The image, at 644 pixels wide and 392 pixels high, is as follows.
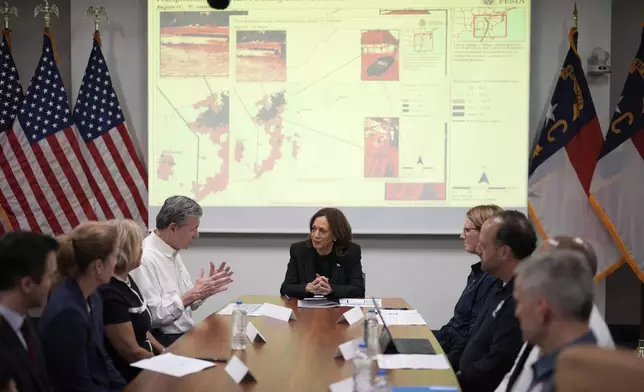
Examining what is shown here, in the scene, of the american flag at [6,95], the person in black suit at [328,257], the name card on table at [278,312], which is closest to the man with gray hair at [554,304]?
the name card on table at [278,312]

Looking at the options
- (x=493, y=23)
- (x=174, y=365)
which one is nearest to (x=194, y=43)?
(x=493, y=23)

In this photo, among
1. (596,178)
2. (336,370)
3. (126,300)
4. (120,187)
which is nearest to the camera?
(336,370)

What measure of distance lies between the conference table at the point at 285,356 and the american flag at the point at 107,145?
265 centimetres

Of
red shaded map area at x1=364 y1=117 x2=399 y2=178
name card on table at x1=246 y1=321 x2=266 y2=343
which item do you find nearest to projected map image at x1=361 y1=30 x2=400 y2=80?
red shaded map area at x1=364 y1=117 x2=399 y2=178

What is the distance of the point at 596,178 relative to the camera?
17.7 ft

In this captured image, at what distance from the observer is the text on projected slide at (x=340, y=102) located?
5.53 meters

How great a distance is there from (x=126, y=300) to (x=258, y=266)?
3.00 metres

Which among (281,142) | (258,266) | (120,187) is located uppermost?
(281,142)

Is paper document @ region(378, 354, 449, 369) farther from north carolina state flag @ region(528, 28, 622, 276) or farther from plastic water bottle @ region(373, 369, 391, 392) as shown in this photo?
north carolina state flag @ region(528, 28, 622, 276)

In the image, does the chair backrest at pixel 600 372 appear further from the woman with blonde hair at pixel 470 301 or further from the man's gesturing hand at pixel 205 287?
the man's gesturing hand at pixel 205 287

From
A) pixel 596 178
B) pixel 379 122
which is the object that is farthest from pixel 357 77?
pixel 596 178

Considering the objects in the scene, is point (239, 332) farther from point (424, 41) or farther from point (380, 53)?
point (424, 41)

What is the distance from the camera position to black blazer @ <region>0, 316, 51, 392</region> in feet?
6.32

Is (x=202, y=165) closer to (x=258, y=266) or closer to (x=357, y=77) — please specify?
(x=258, y=266)
